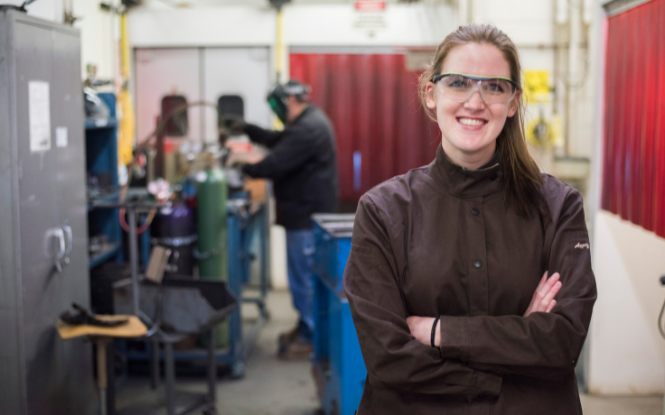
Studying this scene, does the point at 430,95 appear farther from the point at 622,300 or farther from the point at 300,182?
the point at 300,182

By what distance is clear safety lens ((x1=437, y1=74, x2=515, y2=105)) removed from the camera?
1.33m

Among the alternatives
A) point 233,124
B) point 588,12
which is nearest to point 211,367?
point 233,124

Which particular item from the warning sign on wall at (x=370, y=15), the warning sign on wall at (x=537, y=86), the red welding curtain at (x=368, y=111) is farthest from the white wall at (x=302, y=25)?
the warning sign on wall at (x=537, y=86)

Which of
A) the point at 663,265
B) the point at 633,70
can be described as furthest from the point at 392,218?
the point at 663,265

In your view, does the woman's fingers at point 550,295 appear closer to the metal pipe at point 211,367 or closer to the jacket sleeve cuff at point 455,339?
the jacket sleeve cuff at point 455,339

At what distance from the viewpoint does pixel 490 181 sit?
53.9 inches

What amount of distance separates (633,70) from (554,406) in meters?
2.03

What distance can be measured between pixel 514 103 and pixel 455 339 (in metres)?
0.51

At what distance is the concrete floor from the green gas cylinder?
32 centimetres

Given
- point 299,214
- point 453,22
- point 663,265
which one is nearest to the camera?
point 663,265

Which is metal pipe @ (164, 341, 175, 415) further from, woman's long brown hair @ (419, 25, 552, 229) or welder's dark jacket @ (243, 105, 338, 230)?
woman's long brown hair @ (419, 25, 552, 229)

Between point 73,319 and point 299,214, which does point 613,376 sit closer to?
point 299,214

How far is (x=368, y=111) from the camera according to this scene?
204 inches

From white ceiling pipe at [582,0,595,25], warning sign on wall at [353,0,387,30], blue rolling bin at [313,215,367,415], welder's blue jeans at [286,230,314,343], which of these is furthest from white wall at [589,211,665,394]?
warning sign on wall at [353,0,387,30]
